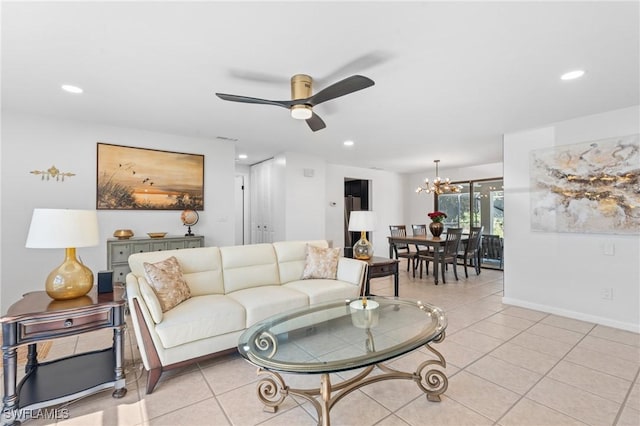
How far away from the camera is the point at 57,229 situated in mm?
1943

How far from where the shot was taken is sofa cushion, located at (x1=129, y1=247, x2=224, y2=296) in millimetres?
2741

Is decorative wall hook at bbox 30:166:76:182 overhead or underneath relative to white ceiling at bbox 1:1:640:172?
underneath

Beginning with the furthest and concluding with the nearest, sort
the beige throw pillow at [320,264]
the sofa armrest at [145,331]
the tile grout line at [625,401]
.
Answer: the beige throw pillow at [320,264]
the sofa armrest at [145,331]
the tile grout line at [625,401]

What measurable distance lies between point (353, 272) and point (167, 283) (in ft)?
6.30

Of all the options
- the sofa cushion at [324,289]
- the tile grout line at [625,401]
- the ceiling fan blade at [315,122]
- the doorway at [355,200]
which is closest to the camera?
the tile grout line at [625,401]

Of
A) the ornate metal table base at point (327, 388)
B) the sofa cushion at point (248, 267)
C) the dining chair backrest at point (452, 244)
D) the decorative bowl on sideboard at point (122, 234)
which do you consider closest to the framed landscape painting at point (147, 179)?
the decorative bowl on sideboard at point (122, 234)

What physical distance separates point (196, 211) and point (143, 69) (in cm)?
246

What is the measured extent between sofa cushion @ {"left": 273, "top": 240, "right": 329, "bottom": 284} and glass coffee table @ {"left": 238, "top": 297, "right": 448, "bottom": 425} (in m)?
1.01

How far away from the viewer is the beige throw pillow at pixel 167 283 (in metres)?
2.40

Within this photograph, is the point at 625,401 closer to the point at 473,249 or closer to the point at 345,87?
the point at 345,87

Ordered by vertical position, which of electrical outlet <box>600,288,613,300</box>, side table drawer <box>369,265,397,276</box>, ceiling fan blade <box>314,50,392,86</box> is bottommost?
electrical outlet <box>600,288,613,300</box>

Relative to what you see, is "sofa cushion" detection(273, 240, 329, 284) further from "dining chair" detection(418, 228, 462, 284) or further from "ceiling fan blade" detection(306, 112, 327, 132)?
"dining chair" detection(418, 228, 462, 284)

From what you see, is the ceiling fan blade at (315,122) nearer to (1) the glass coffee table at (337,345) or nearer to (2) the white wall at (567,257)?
(1) the glass coffee table at (337,345)

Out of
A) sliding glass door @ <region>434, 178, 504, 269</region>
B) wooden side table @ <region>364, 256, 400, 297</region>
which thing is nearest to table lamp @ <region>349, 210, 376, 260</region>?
wooden side table @ <region>364, 256, 400, 297</region>
